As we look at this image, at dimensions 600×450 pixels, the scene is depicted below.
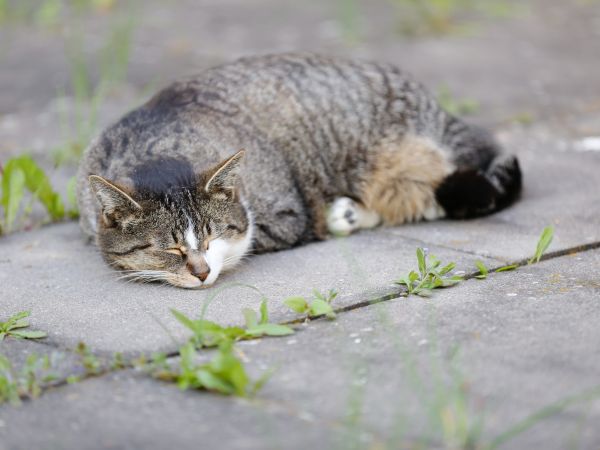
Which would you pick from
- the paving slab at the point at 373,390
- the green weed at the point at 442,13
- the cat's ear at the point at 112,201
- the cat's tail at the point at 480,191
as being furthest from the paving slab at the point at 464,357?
the green weed at the point at 442,13

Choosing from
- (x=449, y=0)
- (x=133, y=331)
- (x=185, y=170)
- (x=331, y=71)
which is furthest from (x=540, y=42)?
(x=133, y=331)

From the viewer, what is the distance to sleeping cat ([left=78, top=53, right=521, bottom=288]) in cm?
351

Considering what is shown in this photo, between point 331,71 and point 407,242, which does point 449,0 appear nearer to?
point 331,71

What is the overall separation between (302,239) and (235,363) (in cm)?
169

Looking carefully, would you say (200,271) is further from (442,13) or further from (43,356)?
(442,13)

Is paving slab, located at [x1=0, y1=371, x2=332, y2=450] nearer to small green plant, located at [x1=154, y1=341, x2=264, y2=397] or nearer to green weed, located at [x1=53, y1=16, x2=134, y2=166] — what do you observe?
small green plant, located at [x1=154, y1=341, x2=264, y2=397]

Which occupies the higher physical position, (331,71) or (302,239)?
(331,71)

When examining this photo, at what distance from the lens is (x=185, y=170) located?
11.8 ft

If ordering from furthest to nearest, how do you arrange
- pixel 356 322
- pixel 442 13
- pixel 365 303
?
pixel 442 13 < pixel 365 303 < pixel 356 322

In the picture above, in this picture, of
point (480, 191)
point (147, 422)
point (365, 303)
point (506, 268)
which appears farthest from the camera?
point (480, 191)

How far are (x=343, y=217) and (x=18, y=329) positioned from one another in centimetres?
172

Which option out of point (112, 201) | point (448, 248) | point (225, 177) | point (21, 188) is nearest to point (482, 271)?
point (448, 248)

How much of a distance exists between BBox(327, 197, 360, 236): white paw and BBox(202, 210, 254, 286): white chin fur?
0.50 m

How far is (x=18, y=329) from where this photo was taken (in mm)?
3021
